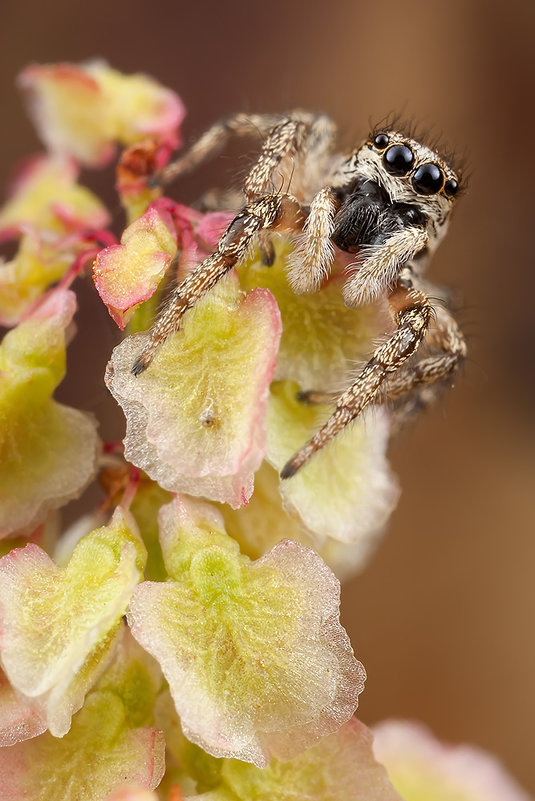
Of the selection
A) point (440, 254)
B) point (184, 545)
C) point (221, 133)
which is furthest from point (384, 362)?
point (440, 254)

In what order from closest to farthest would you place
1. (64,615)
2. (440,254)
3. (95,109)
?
(64,615) → (95,109) → (440,254)

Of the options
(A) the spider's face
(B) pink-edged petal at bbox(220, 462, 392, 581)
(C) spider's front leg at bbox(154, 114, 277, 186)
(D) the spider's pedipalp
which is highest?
(A) the spider's face

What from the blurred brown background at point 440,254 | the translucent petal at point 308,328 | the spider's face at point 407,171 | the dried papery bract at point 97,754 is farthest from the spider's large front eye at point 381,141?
the blurred brown background at point 440,254

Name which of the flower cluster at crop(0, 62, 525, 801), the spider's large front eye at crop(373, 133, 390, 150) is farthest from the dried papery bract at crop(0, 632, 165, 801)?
the spider's large front eye at crop(373, 133, 390, 150)

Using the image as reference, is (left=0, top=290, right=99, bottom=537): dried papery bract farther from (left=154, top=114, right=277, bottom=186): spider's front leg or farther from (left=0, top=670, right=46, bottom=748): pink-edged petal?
(left=154, top=114, right=277, bottom=186): spider's front leg

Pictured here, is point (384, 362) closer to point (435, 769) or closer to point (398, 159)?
point (398, 159)

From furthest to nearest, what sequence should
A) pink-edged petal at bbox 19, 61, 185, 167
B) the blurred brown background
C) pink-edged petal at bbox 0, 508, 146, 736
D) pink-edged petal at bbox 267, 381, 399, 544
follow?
the blurred brown background
pink-edged petal at bbox 19, 61, 185, 167
pink-edged petal at bbox 267, 381, 399, 544
pink-edged petal at bbox 0, 508, 146, 736

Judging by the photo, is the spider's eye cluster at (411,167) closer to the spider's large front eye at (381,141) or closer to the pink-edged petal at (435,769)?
the spider's large front eye at (381,141)

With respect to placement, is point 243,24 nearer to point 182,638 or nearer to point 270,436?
point 270,436
